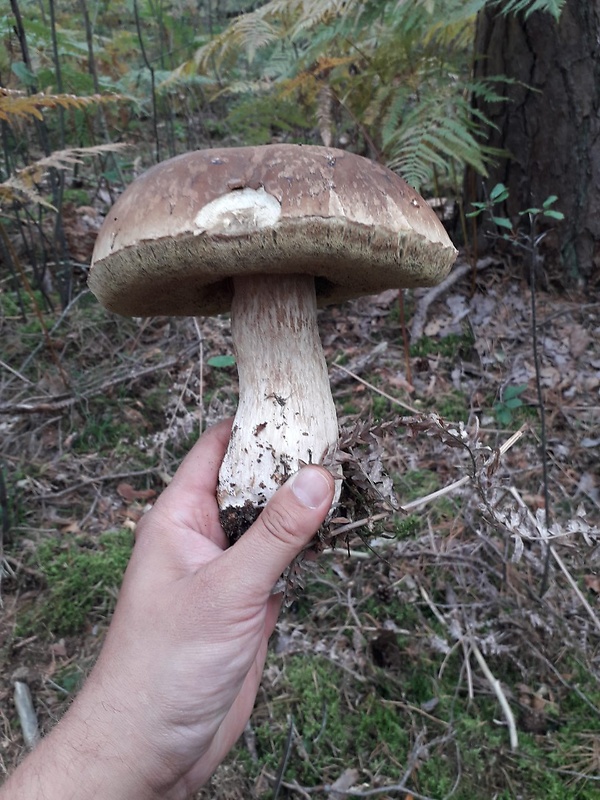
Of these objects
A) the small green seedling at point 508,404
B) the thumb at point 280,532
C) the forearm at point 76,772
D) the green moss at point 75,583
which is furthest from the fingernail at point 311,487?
the small green seedling at point 508,404

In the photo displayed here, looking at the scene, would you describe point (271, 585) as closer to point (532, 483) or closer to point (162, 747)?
point (162, 747)

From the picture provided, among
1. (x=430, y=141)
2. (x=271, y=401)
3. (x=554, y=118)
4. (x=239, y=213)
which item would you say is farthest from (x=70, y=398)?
(x=554, y=118)

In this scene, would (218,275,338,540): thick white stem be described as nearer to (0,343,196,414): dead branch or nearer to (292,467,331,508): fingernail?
(292,467,331,508): fingernail

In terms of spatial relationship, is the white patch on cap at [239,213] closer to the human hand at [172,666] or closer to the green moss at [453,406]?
the human hand at [172,666]

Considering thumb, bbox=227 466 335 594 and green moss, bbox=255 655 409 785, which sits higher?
thumb, bbox=227 466 335 594

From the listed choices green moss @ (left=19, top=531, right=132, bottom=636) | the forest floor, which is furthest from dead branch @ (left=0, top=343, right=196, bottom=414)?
green moss @ (left=19, top=531, right=132, bottom=636)

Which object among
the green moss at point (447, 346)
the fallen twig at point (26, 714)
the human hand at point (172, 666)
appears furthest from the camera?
the green moss at point (447, 346)

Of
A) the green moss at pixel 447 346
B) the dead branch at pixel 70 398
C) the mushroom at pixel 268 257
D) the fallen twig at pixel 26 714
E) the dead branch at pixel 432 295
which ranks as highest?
the mushroom at pixel 268 257
